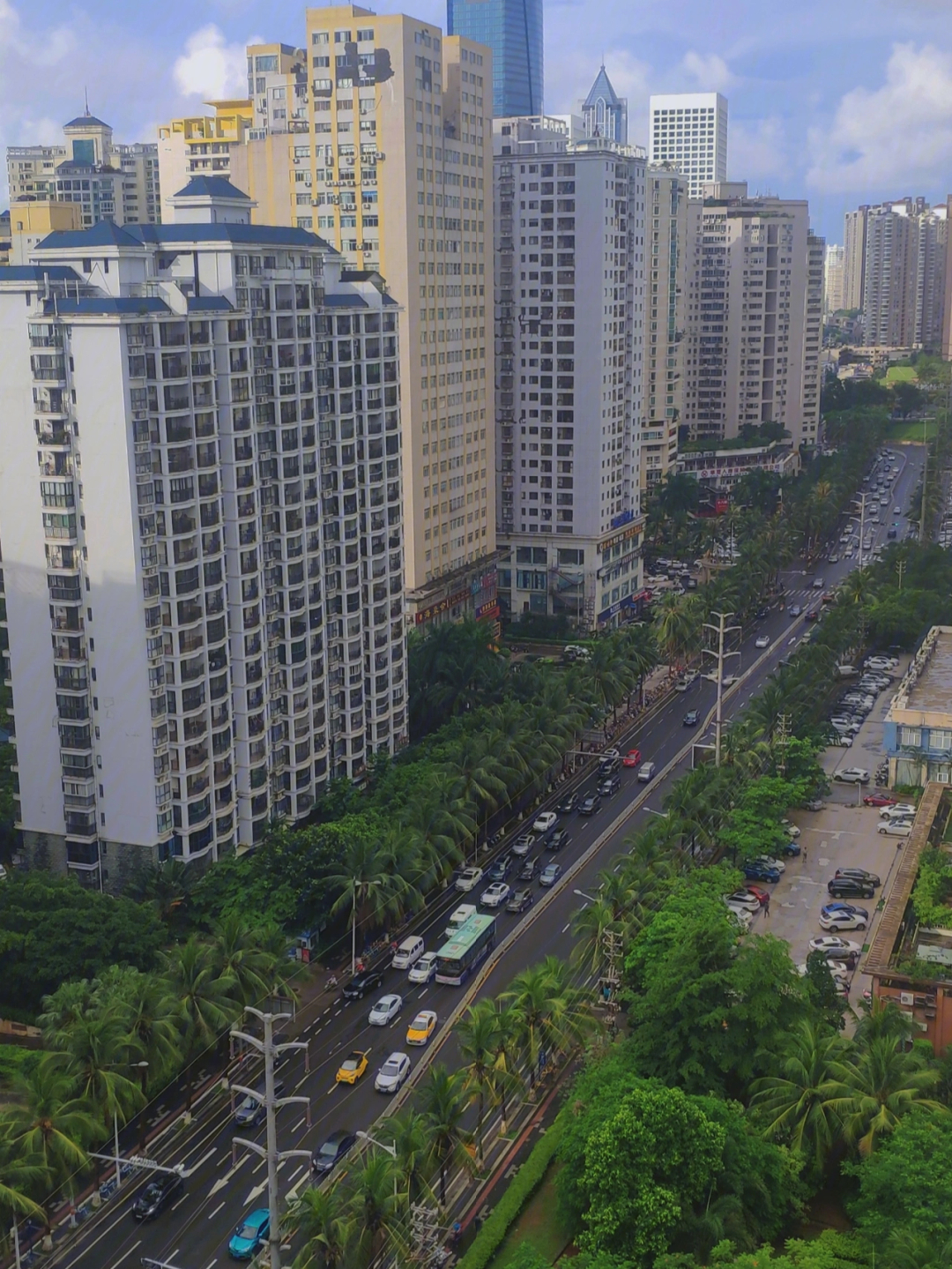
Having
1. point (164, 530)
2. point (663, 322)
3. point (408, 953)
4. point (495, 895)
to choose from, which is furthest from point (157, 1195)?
point (663, 322)

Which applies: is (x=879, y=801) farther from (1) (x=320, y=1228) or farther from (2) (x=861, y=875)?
(1) (x=320, y=1228)

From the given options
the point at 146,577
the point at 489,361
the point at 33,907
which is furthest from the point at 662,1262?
the point at 489,361

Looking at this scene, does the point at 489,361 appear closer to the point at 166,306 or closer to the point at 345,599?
the point at 345,599

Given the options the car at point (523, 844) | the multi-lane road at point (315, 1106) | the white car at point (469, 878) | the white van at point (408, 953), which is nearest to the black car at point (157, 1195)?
the multi-lane road at point (315, 1106)

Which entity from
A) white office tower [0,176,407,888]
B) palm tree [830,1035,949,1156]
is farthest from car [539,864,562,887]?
palm tree [830,1035,949,1156]

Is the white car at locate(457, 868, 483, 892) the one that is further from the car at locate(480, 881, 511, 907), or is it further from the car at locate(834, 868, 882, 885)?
the car at locate(834, 868, 882, 885)

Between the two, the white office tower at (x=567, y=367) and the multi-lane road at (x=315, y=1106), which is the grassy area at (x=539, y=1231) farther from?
the white office tower at (x=567, y=367)
